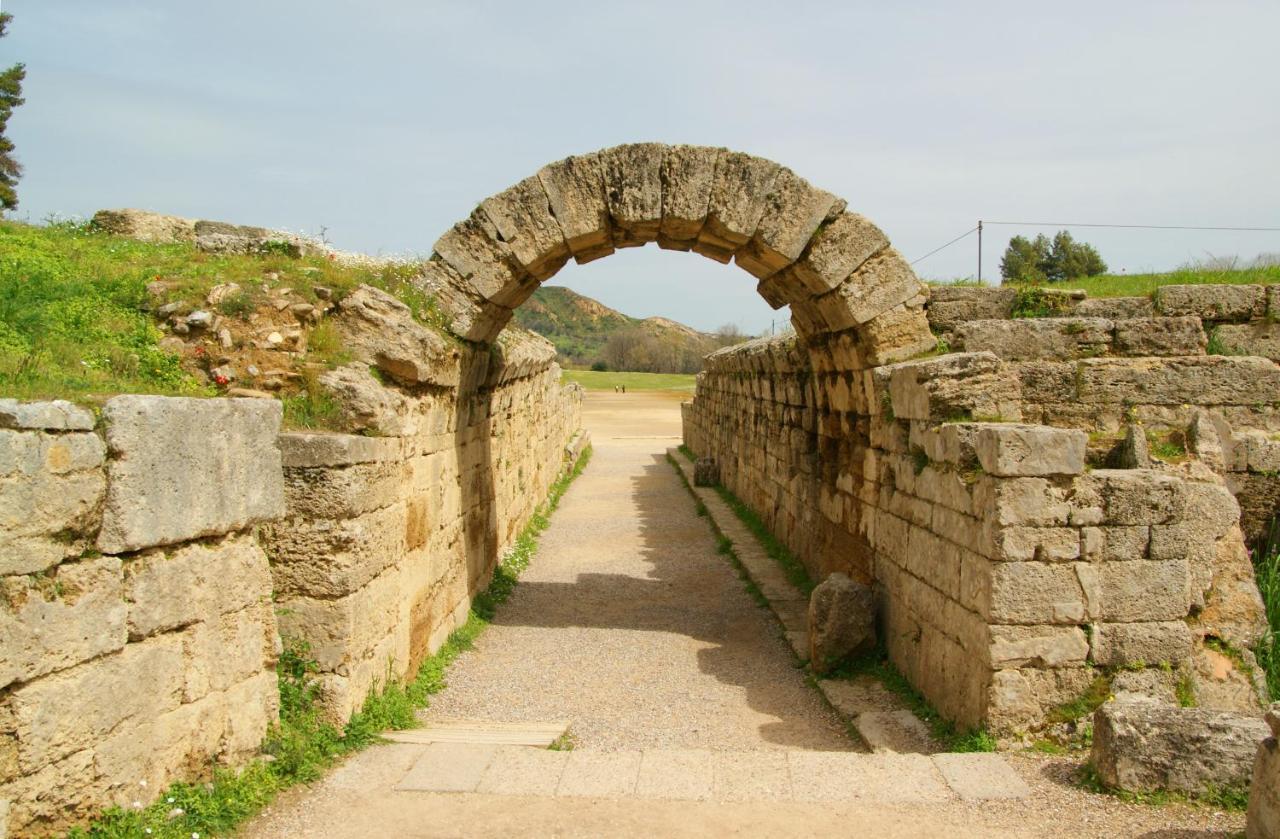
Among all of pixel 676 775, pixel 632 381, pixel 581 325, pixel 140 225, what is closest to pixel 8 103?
pixel 140 225

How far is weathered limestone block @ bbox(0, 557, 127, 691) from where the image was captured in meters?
3.15

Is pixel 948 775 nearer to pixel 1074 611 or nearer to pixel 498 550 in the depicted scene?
pixel 1074 611

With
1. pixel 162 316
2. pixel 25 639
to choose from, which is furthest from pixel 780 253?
pixel 25 639

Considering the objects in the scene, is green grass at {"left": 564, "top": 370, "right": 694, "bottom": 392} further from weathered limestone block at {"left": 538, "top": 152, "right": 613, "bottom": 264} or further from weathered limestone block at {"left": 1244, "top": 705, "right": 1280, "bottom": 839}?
weathered limestone block at {"left": 1244, "top": 705, "right": 1280, "bottom": 839}

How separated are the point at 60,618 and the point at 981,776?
14.2ft

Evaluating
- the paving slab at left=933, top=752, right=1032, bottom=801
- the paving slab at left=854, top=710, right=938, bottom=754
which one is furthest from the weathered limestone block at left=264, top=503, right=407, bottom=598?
the paving slab at left=933, top=752, right=1032, bottom=801

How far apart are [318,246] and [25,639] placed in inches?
198

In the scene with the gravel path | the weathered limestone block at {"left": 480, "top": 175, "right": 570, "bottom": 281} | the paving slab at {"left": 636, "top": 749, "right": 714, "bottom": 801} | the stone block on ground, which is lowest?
the gravel path

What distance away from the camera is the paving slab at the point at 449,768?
15.5ft

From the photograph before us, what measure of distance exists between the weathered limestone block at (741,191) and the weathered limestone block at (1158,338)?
2870 mm

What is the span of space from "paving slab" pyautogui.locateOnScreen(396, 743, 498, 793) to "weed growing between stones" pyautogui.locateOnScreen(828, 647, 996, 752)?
270 centimetres

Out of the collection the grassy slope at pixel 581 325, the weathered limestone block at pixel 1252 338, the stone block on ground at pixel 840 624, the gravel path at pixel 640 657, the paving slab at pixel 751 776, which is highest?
the grassy slope at pixel 581 325

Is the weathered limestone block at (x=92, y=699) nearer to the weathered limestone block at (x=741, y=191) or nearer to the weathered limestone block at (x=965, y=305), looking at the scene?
the weathered limestone block at (x=741, y=191)

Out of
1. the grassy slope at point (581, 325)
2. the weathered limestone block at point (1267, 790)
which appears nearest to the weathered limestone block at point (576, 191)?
the weathered limestone block at point (1267, 790)
